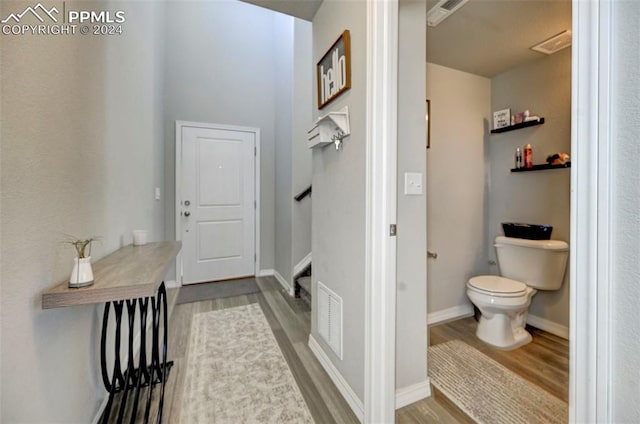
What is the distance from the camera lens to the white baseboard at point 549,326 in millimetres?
2093

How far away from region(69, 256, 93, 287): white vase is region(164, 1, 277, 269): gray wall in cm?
258

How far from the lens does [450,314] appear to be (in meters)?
2.45

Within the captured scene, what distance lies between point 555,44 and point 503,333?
2161 millimetres

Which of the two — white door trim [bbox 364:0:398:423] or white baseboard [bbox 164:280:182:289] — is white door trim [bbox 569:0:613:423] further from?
white baseboard [bbox 164:280:182:289]

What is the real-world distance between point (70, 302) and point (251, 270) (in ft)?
9.56

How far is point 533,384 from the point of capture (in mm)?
1599

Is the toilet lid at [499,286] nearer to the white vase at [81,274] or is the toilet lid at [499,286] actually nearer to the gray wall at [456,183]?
the gray wall at [456,183]

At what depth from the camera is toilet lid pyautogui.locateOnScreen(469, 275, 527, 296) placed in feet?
6.37

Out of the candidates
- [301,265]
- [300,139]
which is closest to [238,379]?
[301,265]

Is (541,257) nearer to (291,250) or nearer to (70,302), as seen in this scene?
(291,250)

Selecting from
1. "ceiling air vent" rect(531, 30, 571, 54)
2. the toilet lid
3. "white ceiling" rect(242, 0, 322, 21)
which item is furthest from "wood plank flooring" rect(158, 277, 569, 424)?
"white ceiling" rect(242, 0, 322, 21)

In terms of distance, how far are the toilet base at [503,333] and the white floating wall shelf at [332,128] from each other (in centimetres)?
177

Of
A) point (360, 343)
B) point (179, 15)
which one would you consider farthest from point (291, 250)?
point (179, 15)

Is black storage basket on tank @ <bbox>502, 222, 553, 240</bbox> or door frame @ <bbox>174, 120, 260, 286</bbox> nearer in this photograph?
black storage basket on tank @ <bbox>502, 222, 553, 240</bbox>
